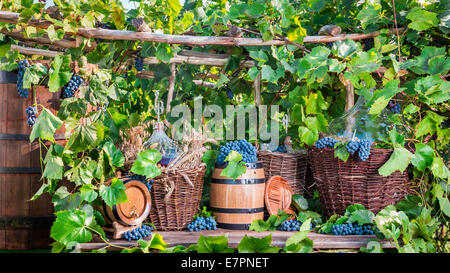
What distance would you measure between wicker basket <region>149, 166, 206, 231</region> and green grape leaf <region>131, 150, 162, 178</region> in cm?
9

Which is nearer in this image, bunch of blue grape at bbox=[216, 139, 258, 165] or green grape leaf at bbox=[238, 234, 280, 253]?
green grape leaf at bbox=[238, 234, 280, 253]

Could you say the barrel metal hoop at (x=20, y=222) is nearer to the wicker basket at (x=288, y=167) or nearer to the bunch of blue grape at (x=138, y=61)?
the bunch of blue grape at (x=138, y=61)

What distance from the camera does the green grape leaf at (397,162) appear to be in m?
2.36

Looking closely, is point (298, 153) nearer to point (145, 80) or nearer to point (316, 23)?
point (316, 23)

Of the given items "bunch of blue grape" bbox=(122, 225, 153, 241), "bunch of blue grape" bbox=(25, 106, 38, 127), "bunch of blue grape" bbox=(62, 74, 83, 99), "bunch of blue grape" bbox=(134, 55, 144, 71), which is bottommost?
"bunch of blue grape" bbox=(122, 225, 153, 241)

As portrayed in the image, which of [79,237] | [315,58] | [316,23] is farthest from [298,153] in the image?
[79,237]

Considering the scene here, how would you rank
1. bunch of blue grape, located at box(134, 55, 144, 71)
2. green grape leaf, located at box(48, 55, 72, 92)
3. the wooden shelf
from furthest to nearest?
bunch of blue grape, located at box(134, 55, 144, 71) → green grape leaf, located at box(48, 55, 72, 92) → the wooden shelf

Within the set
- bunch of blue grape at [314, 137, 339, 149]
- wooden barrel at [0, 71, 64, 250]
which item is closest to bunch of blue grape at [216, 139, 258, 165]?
bunch of blue grape at [314, 137, 339, 149]

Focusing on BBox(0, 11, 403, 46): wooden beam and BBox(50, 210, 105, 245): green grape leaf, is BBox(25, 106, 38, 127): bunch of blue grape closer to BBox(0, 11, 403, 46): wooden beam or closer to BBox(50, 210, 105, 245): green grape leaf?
BBox(0, 11, 403, 46): wooden beam

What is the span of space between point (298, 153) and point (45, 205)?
1.52 metres

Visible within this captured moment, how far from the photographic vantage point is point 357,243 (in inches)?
89.8

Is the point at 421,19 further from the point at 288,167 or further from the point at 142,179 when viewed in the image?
the point at 142,179

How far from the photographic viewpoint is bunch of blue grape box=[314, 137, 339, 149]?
8.29ft

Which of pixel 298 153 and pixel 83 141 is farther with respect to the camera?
pixel 298 153
